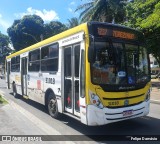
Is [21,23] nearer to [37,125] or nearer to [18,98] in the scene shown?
[18,98]

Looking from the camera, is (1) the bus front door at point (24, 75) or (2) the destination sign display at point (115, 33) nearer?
(2) the destination sign display at point (115, 33)

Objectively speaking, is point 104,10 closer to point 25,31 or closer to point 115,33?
point 25,31

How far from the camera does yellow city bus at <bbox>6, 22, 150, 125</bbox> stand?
7426 millimetres

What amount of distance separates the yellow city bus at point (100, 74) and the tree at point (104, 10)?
79.3ft

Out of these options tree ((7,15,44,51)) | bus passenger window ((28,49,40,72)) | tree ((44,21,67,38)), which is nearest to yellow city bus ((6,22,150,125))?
bus passenger window ((28,49,40,72))

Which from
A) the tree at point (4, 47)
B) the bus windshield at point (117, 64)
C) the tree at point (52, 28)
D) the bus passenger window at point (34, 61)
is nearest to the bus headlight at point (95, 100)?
the bus windshield at point (117, 64)

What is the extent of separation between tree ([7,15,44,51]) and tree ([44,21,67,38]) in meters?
1.37

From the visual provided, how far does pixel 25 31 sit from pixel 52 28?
6311 millimetres

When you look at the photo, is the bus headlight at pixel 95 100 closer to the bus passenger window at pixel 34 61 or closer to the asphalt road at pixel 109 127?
the asphalt road at pixel 109 127

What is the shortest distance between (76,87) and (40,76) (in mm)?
3681

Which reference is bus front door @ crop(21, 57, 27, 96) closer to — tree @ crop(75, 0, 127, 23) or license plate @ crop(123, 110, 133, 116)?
license plate @ crop(123, 110, 133, 116)

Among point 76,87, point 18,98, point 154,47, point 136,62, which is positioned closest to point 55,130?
point 76,87

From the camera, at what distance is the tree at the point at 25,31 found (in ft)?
171

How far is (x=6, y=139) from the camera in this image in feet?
24.8
